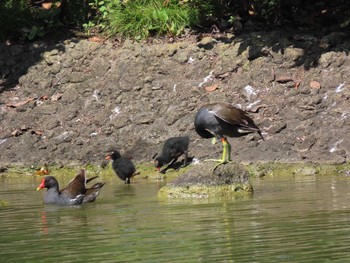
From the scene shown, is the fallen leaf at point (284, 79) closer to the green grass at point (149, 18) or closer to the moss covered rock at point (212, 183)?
the green grass at point (149, 18)

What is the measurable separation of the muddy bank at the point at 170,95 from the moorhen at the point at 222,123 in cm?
196

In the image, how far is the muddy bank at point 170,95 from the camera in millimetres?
18328

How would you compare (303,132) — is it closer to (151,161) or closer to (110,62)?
(151,161)

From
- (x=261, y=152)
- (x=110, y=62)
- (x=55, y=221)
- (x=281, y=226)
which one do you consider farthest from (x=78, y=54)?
(x=281, y=226)

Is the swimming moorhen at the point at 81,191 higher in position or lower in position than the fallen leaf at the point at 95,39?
lower

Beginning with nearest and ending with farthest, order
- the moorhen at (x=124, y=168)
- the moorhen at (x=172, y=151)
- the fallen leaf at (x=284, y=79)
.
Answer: the moorhen at (x=124, y=168)
the moorhen at (x=172, y=151)
the fallen leaf at (x=284, y=79)

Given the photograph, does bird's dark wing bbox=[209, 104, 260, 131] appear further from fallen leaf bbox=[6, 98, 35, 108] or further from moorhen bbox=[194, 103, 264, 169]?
fallen leaf bbox=[6, 98, 35, 108]

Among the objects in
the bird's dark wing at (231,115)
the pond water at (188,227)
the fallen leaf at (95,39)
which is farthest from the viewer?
the fallen leaf at (95,39)

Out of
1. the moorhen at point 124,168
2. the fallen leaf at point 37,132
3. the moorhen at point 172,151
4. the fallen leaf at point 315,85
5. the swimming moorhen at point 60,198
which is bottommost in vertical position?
the swimming moorhen at point 60,198

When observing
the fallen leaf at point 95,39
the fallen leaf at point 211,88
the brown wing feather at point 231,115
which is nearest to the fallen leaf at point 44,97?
the fallen leaf at point 95,39

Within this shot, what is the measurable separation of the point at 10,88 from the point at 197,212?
33.8ft

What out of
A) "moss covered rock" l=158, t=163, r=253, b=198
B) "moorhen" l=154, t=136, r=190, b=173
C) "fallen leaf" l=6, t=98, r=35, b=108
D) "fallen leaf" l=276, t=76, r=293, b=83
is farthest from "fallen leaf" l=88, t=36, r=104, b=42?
"moss covered rock" l=158, t=163, r=253, b=198

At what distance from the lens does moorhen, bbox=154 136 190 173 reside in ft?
59.3

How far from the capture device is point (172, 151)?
1805cm
